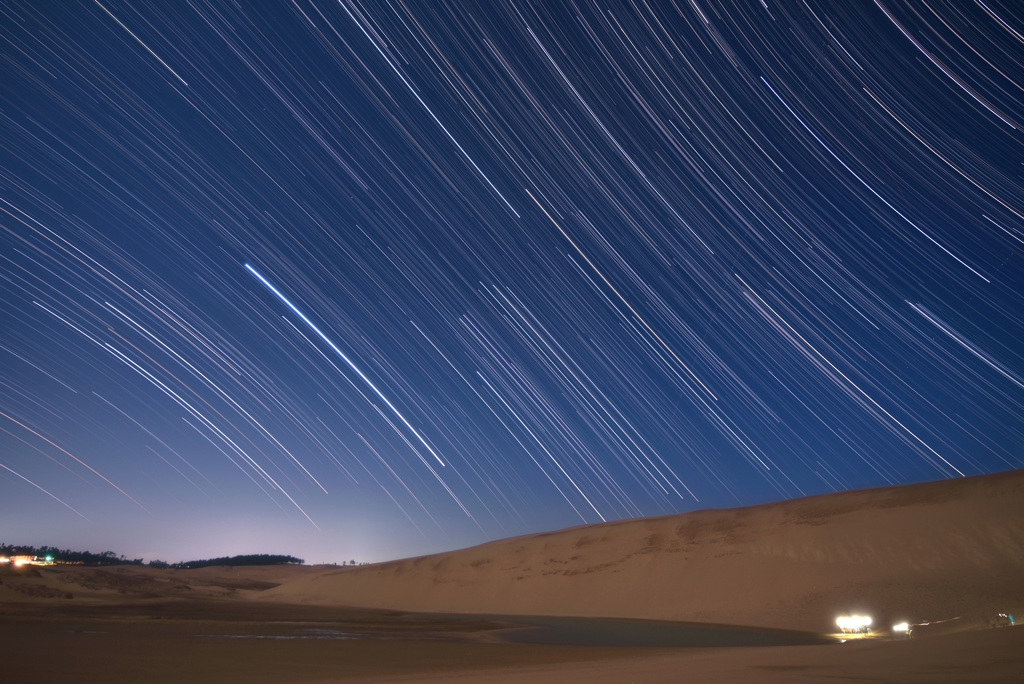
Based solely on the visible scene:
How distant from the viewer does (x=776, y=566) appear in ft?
133

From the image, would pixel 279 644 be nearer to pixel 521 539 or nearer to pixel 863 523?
pixel 863 523

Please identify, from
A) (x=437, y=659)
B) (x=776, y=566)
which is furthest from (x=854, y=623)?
(x=437, y=659)

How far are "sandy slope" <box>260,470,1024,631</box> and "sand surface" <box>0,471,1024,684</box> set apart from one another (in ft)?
0.52

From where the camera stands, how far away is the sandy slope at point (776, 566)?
32250 mm

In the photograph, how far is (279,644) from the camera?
762 inches

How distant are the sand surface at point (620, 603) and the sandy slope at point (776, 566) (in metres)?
0.16

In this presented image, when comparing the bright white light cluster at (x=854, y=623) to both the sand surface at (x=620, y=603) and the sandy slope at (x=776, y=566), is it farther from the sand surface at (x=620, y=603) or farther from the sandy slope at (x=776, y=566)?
the sandy slope at (x=776, y=566)

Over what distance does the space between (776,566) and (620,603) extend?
446 inches

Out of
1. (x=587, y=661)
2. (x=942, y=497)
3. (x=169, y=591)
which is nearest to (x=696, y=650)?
(x=587, y=661)

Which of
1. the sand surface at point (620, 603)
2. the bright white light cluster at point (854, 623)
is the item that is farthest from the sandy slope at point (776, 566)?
the bright white light cluster at point (854, 623)

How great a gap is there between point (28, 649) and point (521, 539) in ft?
173

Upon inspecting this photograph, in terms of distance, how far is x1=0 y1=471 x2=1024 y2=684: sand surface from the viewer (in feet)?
42.5

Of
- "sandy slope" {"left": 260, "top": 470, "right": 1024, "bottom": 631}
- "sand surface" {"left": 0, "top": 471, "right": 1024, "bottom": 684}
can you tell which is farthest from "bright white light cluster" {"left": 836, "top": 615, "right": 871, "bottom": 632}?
"sandy slope" {"left": 260, "top": 470, "right": 1024, "bottom": 631}

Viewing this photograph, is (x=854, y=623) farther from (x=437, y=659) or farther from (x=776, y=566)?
(x=437, y=659)
